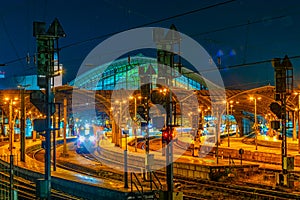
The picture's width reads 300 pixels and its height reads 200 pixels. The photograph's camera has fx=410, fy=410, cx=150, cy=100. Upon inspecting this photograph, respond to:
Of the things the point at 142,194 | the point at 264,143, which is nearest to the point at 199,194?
the point at 142,194

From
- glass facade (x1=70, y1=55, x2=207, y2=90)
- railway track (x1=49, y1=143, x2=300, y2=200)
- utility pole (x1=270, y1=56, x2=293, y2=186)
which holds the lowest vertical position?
railway track (x1=49, y1=143, x2=300, y2=200)

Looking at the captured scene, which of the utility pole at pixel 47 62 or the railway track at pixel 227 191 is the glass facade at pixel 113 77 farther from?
the utility pole at pixel 47 62

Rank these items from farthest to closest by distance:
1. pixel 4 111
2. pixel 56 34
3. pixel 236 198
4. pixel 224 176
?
pixel 4 111, pixel 224 176, pixel 236 198, pixel 56 34

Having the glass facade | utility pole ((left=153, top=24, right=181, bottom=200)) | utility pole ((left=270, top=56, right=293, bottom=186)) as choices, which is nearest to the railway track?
utility pole ((left=270, top=56, right=293, bottom=186))

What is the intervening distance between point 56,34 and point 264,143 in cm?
3491

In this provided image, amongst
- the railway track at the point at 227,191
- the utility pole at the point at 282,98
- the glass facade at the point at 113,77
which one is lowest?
the railway track at the point at 227,191

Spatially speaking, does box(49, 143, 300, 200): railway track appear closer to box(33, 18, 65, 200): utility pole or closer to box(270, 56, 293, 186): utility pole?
box(270, 56, 293, 186): utility pole

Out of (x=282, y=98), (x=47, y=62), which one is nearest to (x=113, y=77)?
(x=282, y=98)

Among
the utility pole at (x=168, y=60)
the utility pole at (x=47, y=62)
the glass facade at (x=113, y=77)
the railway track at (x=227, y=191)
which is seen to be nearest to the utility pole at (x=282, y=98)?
the railway track at (x=227, y=191)

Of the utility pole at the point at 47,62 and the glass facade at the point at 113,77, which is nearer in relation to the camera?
the utility pole at the point at 47,62

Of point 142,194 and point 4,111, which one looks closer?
point 142,194

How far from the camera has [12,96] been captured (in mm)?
41750

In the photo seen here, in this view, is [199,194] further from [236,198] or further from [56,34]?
[56,34]

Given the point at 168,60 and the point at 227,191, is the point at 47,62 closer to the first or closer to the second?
the point at 168,60
